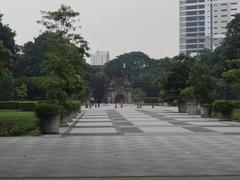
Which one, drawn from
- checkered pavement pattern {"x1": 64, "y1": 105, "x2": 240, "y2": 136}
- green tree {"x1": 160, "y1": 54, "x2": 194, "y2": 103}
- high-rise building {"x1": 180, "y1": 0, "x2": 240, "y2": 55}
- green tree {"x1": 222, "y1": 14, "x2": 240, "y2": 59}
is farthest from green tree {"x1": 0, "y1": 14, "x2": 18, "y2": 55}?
high-rise building {"x1": 180, "y1": 0, "x2": 240, "y2": 55}

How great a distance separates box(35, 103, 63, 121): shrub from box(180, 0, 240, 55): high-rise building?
125412 millimetres

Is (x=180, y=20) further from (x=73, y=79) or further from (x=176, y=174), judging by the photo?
(x=176, y=174)

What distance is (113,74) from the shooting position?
118 meters

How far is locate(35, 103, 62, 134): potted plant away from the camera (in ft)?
71.0

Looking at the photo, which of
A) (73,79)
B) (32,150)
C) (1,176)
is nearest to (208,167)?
(1,176)

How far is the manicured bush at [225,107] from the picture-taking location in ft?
106

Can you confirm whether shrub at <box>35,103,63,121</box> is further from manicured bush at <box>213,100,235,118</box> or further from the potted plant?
manicured bush at <box>213,100,235,118</box>

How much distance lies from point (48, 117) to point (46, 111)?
250 mm

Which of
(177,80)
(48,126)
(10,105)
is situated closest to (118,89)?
(10,105)

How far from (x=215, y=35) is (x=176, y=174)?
14510cm

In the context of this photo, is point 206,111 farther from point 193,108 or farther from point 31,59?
point 31,59

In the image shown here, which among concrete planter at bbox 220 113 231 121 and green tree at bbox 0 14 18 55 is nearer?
concrete planter at bbox 220 113 231 121

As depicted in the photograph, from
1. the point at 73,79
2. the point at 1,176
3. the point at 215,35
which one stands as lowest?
the point at 1,176

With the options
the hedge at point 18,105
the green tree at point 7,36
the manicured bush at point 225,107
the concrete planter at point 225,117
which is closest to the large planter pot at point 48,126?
the manicured bush at point 225,107
